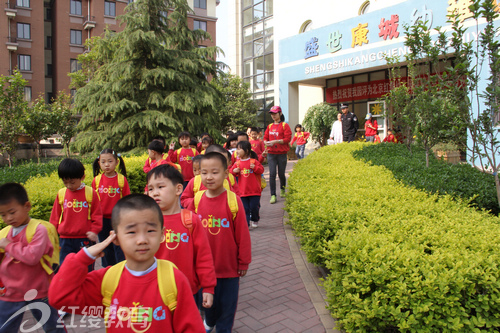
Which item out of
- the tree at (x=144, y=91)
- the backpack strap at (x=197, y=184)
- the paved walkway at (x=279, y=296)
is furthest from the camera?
the tree at (x=144, y=91)

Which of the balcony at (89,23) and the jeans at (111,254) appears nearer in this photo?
the jeans at (111,254)

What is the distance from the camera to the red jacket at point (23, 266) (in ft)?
8.47

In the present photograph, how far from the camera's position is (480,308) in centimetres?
251

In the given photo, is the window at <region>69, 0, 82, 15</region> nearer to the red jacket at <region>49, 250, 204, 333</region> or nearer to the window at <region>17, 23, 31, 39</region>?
the window at <region>17, 23, 31, 39</region>

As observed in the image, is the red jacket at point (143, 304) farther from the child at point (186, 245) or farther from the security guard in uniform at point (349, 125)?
the security guard in uniform at point (349, 125)

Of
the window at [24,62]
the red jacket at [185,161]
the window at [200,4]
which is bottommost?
the red jacket at [185,161]

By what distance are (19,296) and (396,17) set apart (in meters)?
14.5

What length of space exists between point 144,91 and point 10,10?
24.5m

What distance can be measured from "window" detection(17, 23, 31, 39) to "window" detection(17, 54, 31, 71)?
5.57 feet

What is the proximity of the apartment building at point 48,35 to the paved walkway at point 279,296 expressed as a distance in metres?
32.5

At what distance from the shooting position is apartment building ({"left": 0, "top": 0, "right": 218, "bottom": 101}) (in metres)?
31.9

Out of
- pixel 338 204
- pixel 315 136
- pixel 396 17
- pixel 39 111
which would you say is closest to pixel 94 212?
pixel 338 204

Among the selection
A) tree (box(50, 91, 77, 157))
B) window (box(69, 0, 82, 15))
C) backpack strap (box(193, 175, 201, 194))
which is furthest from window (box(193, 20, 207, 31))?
backpack strap (box(193, 175, 201, 194))

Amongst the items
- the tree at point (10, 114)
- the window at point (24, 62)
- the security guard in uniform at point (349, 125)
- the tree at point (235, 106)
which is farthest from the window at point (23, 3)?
the security guard in uniform at point (349, 125)
